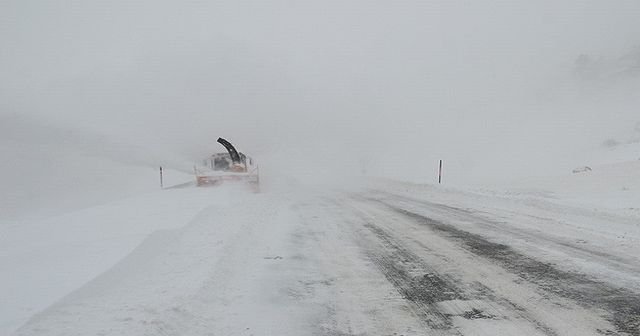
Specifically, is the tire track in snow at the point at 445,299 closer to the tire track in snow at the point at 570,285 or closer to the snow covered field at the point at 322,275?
the snow covered field at the point at 322,275

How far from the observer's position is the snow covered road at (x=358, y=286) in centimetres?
334

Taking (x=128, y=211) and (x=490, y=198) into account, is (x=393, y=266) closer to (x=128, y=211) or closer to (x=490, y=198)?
(x=128, y=211)

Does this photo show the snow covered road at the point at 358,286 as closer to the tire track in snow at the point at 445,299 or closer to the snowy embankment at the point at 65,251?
the tire track in snow at the point at 445,299

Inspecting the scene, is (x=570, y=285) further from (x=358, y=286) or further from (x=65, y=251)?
(x=65, y=251)

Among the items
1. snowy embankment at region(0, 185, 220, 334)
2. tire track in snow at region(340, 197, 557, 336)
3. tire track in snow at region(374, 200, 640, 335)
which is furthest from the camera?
snowy embankment at region(0, 185, 220, 334)

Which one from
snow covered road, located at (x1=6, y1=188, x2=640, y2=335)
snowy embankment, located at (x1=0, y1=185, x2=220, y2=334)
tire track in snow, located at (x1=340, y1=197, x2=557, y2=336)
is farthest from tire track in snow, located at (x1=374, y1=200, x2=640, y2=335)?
snowy embankment, located at (x1=0, y1=185, x2=220, y2=334)

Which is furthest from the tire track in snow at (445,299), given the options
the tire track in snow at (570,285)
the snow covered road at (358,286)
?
the tire track in snow at (570,285)

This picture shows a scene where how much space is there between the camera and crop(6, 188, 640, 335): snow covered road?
334cm

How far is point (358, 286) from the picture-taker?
4.32 meters

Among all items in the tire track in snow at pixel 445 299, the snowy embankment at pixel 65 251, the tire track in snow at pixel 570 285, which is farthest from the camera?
the snowy embankment at pixel 65 251

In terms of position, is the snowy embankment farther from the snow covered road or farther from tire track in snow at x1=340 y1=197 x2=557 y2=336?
tire track in snow at x1=340 y1=197 x2=557 y2=336

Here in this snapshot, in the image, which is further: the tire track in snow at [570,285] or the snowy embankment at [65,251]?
the snowy embankment at [65,251]

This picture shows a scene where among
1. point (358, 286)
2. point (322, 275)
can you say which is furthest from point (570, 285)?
point (322, 275)

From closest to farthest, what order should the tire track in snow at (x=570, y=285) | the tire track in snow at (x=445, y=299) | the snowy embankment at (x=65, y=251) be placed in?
the tire track in snow at (x=445, y=299)
the tire track in snow at (x=570, y=285)
the snowy embankment at (x=65, y=251)
